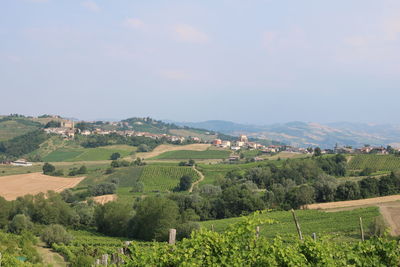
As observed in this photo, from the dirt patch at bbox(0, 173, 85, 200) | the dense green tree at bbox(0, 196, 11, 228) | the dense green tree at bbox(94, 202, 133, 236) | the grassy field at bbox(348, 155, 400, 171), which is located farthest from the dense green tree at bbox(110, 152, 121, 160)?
the dense green tree at bbox(94, 202, 133, 236)

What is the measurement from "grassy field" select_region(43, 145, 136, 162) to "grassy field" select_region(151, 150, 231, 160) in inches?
522

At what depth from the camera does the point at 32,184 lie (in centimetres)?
7200

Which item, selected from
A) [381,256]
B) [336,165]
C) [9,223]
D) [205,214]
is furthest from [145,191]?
[381,256]

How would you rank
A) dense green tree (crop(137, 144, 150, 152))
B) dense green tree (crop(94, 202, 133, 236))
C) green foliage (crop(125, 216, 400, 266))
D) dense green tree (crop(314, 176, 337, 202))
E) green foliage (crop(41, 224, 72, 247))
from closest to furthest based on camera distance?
green foliage (crop(125, 216, 400, 266)), green foliage (crop(41, 224, 72, 247)), dense green tree (crop(94, 202, 133, 236)), dense green tree (crop(314, 176, 337, 202)), dense green tree (crop(137, 144, 150, 152))

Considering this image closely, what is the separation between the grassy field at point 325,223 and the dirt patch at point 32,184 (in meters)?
41.1

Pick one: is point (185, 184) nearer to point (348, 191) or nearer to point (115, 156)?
point (348, 191)

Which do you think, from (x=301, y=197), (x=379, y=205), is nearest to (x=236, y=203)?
(x=301, y=197)

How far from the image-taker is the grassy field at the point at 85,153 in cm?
11219

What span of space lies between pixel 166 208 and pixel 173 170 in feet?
156

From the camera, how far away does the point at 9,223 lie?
41.2 metres

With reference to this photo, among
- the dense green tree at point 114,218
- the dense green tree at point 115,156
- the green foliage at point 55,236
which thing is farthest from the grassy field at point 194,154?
the green foliage at point 55,236

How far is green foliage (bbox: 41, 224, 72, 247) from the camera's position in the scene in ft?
110

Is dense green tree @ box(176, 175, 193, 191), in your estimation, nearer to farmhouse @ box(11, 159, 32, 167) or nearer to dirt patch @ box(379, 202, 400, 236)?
dirt patch @ box(379, 202, 400, 236)

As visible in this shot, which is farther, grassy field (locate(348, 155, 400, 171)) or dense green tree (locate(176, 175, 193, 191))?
grassy field (locate(348, 155, 400, 171))
